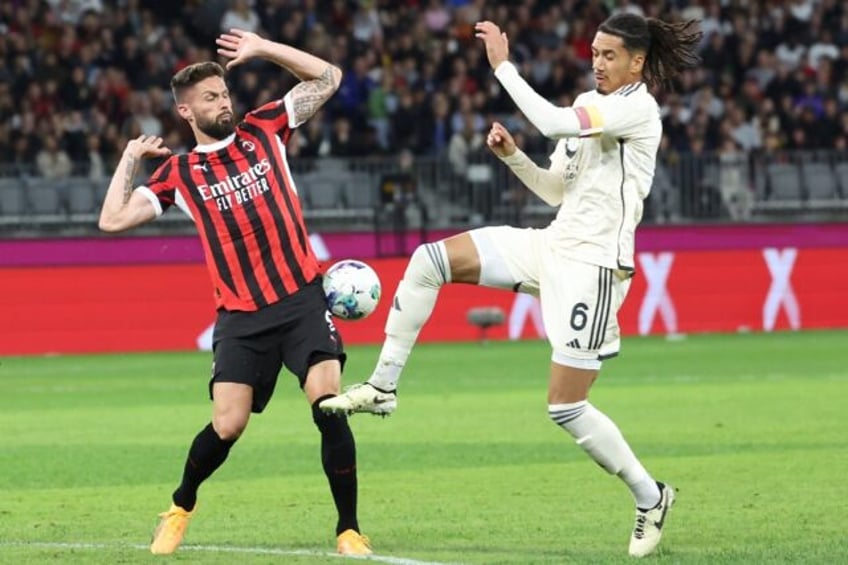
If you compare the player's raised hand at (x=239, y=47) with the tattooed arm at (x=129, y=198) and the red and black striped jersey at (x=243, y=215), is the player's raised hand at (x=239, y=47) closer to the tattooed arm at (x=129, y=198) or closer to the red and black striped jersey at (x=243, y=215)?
the red and black striped jersey at (x=243, y=215)

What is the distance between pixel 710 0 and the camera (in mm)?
33094

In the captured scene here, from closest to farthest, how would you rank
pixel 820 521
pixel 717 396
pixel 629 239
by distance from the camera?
1. pixel 629 239
2. pixel 820 521
3. pixel 717 396

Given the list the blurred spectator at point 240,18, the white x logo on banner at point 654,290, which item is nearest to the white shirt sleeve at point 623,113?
the white x logo on banner at point 654,290

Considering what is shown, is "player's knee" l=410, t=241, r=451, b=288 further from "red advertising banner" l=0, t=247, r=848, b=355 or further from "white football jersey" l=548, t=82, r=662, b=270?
"red advertising banner" l=0, t=247, r=848, b=355

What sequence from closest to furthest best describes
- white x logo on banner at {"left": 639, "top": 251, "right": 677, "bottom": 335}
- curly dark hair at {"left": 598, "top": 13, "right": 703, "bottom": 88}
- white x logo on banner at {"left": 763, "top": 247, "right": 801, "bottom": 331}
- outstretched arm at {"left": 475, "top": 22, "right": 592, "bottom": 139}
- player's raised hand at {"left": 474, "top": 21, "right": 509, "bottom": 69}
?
outstretched arm at {"left": 475, "top": 22, "right": 592, "bottom": 139} < player's raised hand at {"left": 474, "top": 21, "right": 509, "bottom": 69} < curly dark hair at {"left": 598, "top": 13, "right": 703, "bottom": 88} < white x logo on banner at {"left": 639, "top": 251, "right": 677, "bottom": 335} < white x logo on banner at {"left": 763, "top": 247, "right": 801, "bottom": 331}

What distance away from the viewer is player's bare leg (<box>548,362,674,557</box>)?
8500 mm

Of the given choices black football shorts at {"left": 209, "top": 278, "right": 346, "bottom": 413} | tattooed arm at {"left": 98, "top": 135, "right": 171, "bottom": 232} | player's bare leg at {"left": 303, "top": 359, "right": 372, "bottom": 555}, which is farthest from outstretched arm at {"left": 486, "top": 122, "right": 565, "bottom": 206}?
tattooed arm at {"left": 98, "top": 135, "right": 171, "bottom": 232}

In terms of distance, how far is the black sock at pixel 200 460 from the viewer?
28.9 feet


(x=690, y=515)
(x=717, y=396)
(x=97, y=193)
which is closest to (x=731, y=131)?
(x=97, y=193)

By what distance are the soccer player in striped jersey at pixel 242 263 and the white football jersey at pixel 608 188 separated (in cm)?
120

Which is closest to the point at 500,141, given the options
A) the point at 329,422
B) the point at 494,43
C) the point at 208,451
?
the point at 494,43

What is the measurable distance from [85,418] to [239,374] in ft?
26.9

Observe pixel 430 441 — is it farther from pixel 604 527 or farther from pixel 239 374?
pixel 239 374

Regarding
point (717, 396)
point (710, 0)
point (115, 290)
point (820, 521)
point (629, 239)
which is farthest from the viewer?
point (710, 0)
